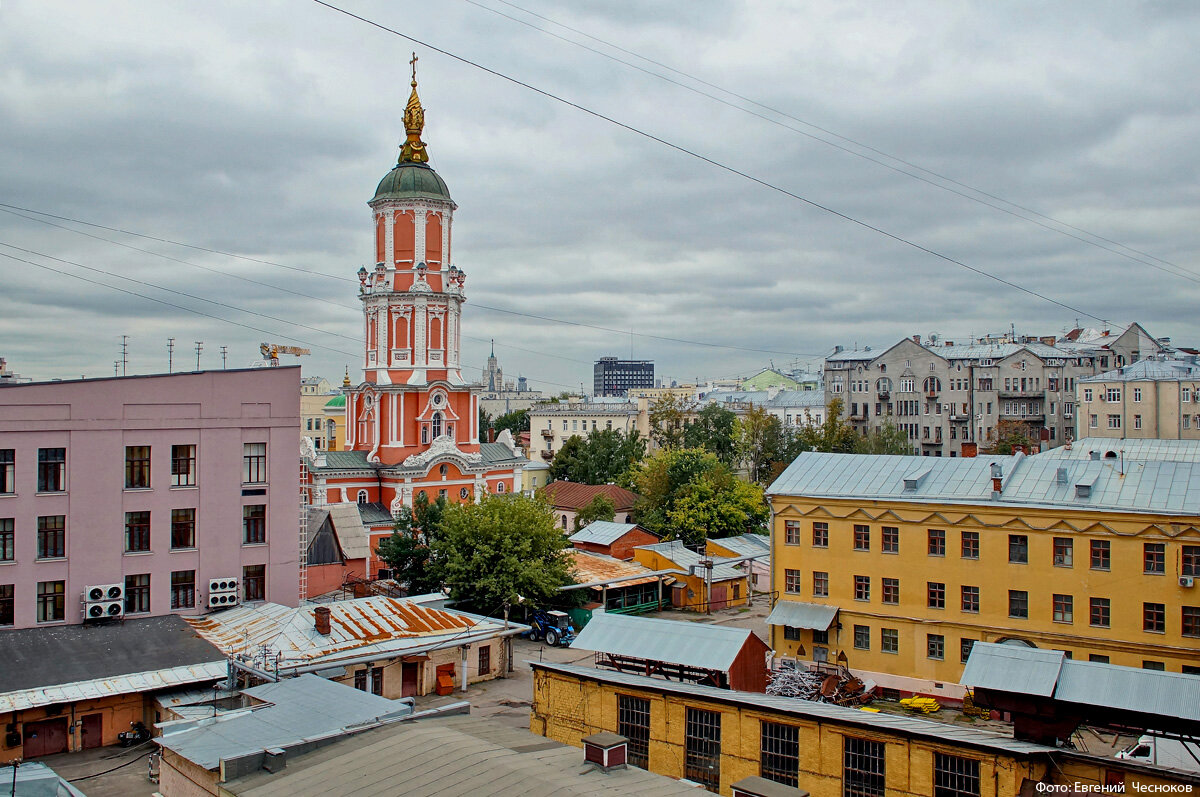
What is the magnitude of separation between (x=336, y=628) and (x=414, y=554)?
9.07 m

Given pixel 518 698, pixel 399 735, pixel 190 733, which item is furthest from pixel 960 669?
pixel 190 733

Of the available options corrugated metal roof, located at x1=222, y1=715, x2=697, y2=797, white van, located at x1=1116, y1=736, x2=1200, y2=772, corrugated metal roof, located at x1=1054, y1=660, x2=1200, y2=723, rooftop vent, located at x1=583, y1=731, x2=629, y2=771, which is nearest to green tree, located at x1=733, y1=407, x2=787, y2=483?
white van, located at x1=1116, y1=736, x2=1200, y2=772

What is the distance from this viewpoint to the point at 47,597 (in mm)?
23766

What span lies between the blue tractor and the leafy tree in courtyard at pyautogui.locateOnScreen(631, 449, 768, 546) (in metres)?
15.2

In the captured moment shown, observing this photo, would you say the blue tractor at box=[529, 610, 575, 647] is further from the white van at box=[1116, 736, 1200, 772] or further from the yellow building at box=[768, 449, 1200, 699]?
the white van at box=[1116, 736, 1200, 772]

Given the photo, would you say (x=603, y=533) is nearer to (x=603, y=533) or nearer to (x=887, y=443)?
(x=603, y=533)

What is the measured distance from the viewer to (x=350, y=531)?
41062mm

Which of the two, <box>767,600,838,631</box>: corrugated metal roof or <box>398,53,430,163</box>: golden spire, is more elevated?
<box>398,53,430,163</box>: golden spire

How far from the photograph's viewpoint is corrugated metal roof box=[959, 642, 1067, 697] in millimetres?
14492

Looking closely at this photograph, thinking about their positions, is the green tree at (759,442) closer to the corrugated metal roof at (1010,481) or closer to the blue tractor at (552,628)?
the corrugated metal roof at (1010,481)

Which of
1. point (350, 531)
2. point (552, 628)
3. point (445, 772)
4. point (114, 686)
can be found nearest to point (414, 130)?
point (350, 531)

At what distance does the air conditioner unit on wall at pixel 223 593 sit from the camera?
26.3m

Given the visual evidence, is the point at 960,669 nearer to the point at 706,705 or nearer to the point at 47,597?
the point at 706,705

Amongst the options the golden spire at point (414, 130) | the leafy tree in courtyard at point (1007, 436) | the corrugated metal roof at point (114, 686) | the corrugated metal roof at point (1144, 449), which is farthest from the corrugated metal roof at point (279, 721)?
the leafy tree in courtyard at point (1007, 436)
